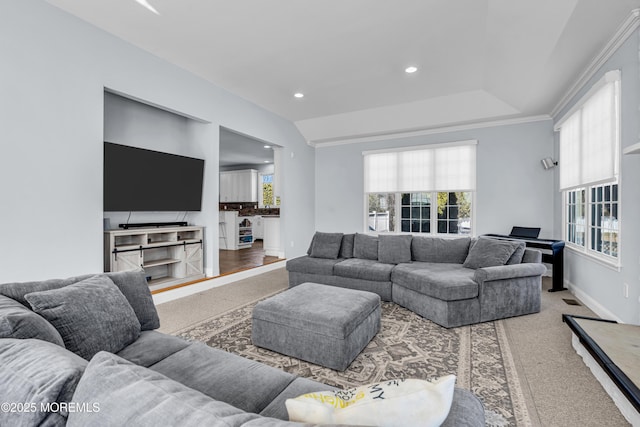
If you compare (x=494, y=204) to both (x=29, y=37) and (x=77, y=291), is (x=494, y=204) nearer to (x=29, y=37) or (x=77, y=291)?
(x=77, y=291)

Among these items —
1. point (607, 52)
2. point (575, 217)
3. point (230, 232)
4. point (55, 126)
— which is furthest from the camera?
point (230, 232)

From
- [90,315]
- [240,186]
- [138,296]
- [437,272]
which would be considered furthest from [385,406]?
[240,186]

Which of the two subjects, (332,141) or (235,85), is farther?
(332,141)

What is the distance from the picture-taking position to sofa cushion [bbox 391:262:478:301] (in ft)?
9.86

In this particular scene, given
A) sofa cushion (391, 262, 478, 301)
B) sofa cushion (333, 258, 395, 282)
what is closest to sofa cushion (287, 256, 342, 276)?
sofa cushion (333, 258, 395, 282)

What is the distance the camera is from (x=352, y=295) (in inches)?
106

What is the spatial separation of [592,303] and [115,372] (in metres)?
4.68

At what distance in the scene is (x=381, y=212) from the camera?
6711 millimetres

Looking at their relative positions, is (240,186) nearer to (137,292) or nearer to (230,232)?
(230,232)

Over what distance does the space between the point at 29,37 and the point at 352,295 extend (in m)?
3.75

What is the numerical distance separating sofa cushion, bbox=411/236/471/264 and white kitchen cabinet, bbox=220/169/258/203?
691 cm

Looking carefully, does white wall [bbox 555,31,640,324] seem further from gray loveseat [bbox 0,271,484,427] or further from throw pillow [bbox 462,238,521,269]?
gray loveseat [bbox 0,271,484,427]

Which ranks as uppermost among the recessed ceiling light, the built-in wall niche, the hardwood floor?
the recessed ceiling light

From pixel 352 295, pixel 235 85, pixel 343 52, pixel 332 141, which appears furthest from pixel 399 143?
pixel 352 295
